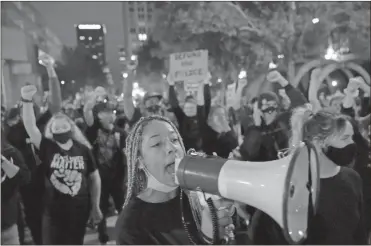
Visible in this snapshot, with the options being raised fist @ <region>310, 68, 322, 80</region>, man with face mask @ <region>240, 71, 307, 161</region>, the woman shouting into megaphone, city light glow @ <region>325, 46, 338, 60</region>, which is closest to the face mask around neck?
Result: the woman shouting into megaphone

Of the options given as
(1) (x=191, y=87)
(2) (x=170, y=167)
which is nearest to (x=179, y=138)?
(2) (x=170, y=167)

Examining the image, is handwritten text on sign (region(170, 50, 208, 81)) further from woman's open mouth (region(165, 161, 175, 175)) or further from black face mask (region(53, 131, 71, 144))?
black face mask (region(53, 131, 71, 144))

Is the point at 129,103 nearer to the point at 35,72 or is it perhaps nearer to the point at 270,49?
the point at 35,72

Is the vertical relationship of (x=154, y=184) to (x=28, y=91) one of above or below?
below

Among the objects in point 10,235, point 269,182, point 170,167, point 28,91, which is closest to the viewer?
point 269,182

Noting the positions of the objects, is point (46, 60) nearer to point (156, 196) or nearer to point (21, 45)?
point (21, 45)

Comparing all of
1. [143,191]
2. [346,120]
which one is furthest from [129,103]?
[346,120]
